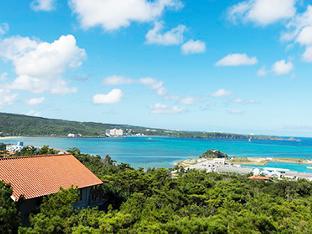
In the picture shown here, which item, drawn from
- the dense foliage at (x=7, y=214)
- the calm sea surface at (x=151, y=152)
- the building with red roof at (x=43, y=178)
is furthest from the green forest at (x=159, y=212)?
the calm sea surface at (x=151, y=152)

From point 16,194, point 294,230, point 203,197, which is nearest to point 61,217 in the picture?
point 16,194

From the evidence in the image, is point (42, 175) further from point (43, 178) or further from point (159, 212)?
point (159, 212)

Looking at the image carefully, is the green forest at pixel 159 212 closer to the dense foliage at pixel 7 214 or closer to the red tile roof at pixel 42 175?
the dense foliage at pixel 7 214

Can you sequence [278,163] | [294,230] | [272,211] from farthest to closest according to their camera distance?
1. [278,163]
2. [272,211]
3. [294,230]

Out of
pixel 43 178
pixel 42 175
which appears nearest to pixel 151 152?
pixel 42 175

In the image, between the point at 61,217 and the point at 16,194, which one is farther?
the point at 16,194

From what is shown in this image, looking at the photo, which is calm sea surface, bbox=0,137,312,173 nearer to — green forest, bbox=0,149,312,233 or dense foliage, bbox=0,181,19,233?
green forest, bbox=0,149,312,233

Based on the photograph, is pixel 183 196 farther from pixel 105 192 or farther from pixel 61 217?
pixel 61 217
